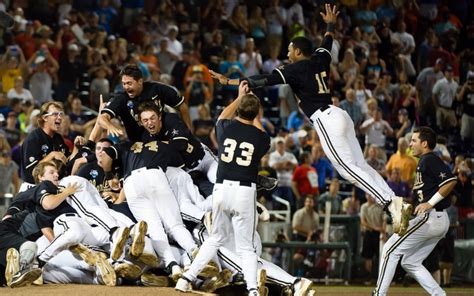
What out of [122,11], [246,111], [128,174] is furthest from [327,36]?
[122,11]

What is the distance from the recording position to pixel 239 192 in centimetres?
1035

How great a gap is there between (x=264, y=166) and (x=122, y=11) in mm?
6553

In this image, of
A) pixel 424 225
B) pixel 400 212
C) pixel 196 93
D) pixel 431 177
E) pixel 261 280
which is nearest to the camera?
pixel 261 280

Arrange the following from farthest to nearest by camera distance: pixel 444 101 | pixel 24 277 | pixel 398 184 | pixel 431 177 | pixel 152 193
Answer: pixel 444 101
pixel 398 184
pixel 431 177
pixel 152 193
pixel 24 277

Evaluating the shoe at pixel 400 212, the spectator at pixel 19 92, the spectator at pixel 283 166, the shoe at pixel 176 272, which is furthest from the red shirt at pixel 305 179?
the shoe at pixel 176 272

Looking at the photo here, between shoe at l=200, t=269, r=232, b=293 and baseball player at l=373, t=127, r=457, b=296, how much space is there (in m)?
1.97

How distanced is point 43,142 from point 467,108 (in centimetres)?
1216

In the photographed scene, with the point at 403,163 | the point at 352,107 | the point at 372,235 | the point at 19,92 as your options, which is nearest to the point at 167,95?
the point at 372,235

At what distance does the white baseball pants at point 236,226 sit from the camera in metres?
10.4

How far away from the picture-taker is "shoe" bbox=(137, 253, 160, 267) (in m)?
10.7

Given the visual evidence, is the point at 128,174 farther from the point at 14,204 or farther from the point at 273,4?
the point at 273,4

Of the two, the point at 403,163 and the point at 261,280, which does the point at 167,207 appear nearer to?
the point at 261,280

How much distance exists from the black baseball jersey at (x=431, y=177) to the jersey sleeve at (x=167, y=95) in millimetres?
2876

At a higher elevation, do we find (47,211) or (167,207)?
(167,207)
